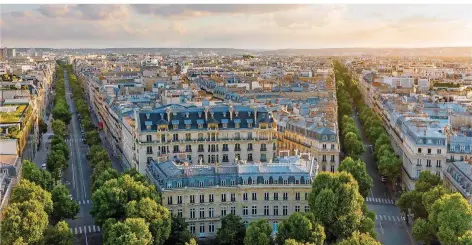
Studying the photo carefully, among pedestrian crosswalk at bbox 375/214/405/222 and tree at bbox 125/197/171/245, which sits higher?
tree at bbox 125/197/171/245

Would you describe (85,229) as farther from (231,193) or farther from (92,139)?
(92,139)

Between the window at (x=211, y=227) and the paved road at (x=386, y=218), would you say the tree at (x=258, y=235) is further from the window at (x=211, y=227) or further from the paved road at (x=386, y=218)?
the paved road at (x=386, y=218)

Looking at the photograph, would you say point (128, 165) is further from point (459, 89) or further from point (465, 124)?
point (459, 89)

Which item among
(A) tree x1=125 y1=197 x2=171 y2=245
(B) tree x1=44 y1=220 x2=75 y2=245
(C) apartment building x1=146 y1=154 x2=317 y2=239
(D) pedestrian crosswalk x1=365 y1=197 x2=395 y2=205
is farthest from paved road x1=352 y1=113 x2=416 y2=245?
(B) tree x1=44 y1=220 x2=75 y2=245

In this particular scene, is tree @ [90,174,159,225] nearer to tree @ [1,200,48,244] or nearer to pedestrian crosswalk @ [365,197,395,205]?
tree @ [1,200,48,244]

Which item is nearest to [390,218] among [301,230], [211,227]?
[301,230]

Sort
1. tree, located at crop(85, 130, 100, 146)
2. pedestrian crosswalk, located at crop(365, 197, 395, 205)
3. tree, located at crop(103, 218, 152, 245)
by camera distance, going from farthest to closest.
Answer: tree, located at crop(85, 130, 100, 146)
pedestrian crosswalk, located at crop(365, 197, 395, 205)
tree, located at crop(103, 218, 152, 245)
